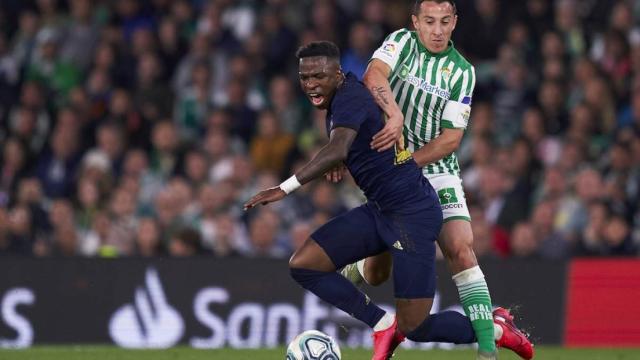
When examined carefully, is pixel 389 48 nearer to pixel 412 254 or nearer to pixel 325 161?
pixel 325 161

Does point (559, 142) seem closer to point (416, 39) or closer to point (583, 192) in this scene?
point (583, 192)

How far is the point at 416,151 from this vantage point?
32.2ft

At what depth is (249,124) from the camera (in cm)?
1625

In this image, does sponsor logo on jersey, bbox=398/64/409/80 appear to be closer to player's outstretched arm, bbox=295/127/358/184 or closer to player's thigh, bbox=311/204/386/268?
player's thigh, bbox=311/204/386/268

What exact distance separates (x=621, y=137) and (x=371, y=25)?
123 inches

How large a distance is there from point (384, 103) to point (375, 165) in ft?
1.34

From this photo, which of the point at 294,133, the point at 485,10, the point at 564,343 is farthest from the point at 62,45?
the point at 564,343

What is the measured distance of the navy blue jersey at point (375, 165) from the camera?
9102 millimetres

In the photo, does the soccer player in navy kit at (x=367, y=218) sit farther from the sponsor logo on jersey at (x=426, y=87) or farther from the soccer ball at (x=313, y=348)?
the sponsor logo on jersey at (x=426, y=87)

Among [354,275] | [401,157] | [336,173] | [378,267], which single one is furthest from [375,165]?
[354,275]

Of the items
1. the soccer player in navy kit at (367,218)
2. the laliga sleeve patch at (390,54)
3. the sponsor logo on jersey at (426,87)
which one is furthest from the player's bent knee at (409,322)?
the laliga sleeve patch at (390,54)

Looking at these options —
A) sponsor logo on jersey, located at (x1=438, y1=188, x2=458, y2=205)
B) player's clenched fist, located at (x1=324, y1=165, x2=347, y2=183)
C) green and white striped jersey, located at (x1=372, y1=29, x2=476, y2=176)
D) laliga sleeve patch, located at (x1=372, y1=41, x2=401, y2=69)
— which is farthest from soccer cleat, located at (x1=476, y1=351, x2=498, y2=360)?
laliga sleeve patch, located at (x1=372, y1=41, x2=401, y2=69)

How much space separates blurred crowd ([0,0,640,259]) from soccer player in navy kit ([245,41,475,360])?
4842 millimetres

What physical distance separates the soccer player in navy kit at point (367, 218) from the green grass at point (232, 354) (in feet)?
5.79
